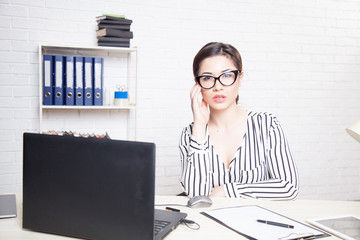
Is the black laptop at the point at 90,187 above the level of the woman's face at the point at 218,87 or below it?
below

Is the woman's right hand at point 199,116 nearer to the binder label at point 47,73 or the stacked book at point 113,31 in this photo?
the stacked book at point 113,31

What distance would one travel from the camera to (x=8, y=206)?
4.13 ft

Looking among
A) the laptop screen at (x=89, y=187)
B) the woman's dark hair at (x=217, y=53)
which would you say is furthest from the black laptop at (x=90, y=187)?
the woman's dark hair at (x=217, y=53)

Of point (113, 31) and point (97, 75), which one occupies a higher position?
point (113, 31)

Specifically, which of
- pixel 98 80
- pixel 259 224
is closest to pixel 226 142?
pixel 259 224

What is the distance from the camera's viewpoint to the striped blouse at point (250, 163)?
5.23 ft

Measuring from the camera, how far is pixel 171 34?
3141 mm

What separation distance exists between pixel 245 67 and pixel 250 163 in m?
1.84

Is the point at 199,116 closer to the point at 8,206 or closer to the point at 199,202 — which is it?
the point at 199,202

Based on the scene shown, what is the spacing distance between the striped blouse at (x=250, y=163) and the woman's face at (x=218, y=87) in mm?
165

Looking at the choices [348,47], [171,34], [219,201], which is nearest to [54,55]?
[171,34]

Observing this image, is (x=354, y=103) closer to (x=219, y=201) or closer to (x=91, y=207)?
(x=219, y=201)

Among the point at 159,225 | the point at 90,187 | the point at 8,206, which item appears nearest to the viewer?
the point at 90,187

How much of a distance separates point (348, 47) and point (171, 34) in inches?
74.5
